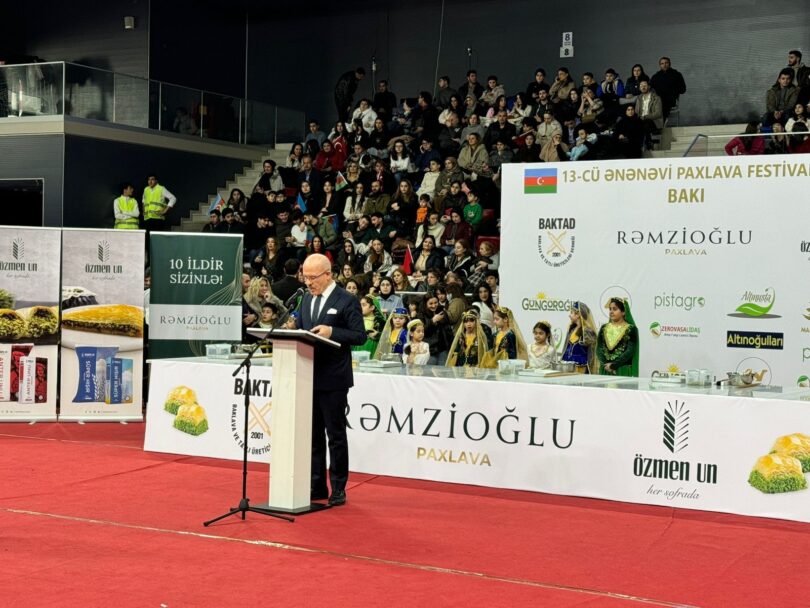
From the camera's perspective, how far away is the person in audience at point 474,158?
15.6 metres

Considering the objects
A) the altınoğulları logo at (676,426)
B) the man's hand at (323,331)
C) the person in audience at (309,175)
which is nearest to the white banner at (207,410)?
the man's hand at (323,331)

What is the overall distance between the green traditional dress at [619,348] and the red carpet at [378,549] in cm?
250

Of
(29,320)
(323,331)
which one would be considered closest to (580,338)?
(323,331)

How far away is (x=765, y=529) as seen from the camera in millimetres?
6859

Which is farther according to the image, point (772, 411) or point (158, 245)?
point (158, 245)

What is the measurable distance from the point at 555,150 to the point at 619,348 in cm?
542

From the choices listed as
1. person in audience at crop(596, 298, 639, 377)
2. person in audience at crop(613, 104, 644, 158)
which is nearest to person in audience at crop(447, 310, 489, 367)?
person in audience at crop(596, 298, 639, 377)

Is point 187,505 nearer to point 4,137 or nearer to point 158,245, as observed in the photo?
point 158,245

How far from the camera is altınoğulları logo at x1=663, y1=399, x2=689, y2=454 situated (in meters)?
7.37

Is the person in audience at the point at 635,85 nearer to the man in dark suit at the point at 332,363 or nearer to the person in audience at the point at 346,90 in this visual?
the person in audience at the point at 346,90

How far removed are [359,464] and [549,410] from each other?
165 centimetres

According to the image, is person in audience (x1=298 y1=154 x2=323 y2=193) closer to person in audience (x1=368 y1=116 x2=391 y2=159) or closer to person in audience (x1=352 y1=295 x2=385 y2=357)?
person in audience (x1=368 y1=116 x2=391 y2=159)

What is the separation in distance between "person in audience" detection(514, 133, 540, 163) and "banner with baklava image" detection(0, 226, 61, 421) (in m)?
6.62

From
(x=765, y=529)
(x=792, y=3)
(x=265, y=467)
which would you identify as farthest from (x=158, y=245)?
(x=792, y=3)
